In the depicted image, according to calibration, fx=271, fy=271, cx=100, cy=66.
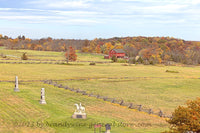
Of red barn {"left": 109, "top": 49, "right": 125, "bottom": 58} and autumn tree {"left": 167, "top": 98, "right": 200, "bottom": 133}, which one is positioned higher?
red barn {"left": 109, "top": 49, "right": 125, "bottom": 58}

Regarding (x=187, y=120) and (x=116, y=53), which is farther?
(x=116, y=53)

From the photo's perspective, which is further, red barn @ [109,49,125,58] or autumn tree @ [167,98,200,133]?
red barn @ [109,49,125,58]

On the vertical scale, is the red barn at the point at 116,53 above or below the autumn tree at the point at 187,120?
above

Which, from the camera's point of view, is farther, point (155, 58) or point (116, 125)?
point (155, 58)

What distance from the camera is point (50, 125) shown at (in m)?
22.6

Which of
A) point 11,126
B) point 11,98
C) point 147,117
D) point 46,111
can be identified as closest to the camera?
point 11,126

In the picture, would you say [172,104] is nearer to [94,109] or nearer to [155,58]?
[94,109]

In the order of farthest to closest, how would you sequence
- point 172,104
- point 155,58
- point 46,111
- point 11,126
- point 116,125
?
point 155,58 < point 172,104 < point 46,111 < point 116,125 < point 11,126

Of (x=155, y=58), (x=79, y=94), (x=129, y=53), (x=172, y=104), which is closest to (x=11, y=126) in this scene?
(x=79, y=94)

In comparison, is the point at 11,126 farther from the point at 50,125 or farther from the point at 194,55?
the point at 194,55

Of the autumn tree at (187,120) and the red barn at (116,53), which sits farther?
the red barn at (116,53)

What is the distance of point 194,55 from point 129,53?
4573 centimetres

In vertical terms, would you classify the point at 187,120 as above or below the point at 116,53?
below

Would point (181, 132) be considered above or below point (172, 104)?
above
